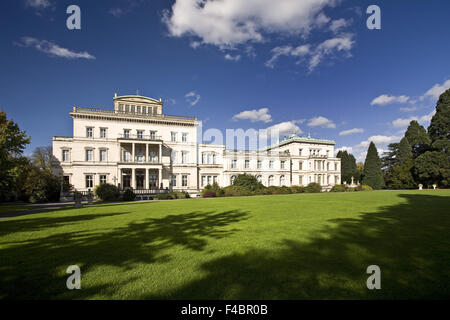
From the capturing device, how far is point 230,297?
321 cm

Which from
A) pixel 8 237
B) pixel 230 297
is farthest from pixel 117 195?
pixel 230 297

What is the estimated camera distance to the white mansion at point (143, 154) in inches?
1293

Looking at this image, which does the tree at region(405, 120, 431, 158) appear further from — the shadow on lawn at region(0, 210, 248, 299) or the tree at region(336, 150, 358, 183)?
the shadow on lawn at region(0, 210, 248, 299)

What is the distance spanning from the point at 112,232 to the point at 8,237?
3.38 m

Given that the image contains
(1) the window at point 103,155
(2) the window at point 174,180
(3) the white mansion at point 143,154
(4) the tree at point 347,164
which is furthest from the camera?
(4) the tree at point 347,164

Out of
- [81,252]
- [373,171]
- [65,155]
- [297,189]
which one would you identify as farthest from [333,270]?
[373,171]

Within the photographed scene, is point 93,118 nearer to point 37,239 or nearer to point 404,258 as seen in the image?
point 37,239

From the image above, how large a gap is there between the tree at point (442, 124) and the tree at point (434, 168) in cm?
157

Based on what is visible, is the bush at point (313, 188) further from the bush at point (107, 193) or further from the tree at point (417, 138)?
the bush at point (107, 193)

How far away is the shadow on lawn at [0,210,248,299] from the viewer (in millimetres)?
3706

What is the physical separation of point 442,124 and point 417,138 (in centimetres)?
695

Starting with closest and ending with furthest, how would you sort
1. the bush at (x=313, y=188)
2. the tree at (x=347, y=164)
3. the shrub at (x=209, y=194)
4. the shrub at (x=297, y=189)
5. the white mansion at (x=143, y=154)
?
the shrub at (x=209, y=194), the white mansion at (x=143, y=154), the shrub at (x=297, y=189), the bush at (x=313, y=188), the tree at (x=347, y=164)

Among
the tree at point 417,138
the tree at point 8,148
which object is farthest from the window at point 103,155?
the tree at point 417,138
